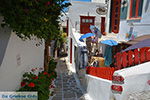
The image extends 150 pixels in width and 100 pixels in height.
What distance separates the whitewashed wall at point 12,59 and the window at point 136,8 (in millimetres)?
6519

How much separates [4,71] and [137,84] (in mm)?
4112

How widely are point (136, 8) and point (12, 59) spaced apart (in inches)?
297

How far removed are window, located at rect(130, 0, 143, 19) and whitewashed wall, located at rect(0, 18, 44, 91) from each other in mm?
6519

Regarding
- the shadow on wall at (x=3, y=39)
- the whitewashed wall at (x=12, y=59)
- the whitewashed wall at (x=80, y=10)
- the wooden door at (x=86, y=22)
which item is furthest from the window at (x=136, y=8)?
the whitewashed wall at (x=80, y=10)

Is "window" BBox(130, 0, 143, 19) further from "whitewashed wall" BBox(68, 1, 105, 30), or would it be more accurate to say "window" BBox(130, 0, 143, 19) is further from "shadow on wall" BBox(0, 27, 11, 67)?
"whitewashed wall" BBox(68, 1, 105, 30)

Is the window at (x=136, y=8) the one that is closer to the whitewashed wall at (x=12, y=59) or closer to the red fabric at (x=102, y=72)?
the red fabric at (x=102, y=72)

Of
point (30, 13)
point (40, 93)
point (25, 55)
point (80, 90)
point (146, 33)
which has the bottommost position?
point (80, 90)

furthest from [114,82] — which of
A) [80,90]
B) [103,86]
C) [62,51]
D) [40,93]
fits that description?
[62,51]

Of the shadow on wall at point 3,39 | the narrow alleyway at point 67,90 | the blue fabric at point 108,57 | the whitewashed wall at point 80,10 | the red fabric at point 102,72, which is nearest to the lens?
the shadow on wall at point 3,39

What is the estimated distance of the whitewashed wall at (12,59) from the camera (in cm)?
368

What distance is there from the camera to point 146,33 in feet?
23.9

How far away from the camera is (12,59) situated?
4.20 m

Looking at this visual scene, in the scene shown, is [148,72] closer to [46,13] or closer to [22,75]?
[46,13]

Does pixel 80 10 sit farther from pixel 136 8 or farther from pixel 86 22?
pixel 136 8
